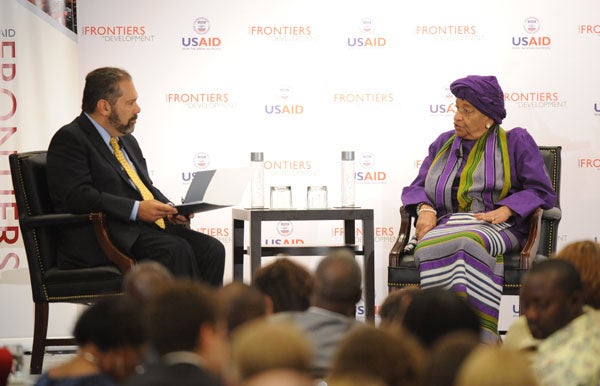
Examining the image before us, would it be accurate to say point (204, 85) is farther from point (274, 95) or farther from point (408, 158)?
point (408, 158)

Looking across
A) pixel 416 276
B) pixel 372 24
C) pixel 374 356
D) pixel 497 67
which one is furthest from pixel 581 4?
pixel 374 356

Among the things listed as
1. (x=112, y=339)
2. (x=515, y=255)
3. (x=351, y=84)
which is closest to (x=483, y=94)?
(x=515, y=255)

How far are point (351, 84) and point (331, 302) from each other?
357 centimetres

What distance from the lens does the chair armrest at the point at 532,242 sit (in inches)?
207

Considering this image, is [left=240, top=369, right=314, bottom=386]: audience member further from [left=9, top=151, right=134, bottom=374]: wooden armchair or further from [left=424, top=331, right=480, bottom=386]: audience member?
[left=9, top=151, right=134, bottom=374]: wooden armchair

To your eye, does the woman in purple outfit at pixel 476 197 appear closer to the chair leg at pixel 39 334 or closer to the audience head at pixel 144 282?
the chair leg at pixel 39 334

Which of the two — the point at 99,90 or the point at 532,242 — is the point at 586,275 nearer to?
the point at 532,242

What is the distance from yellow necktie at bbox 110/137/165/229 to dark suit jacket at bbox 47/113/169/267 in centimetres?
11

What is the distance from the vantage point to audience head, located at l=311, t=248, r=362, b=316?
3.44m

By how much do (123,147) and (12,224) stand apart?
1.60 metres

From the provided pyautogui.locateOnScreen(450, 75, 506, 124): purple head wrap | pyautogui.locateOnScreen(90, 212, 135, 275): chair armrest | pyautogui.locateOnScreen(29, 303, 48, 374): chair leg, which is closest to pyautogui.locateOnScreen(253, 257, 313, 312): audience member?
pyautogui.locateOnScreen(90, 212, 135, 275): chair armrest

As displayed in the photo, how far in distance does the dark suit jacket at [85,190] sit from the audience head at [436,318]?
2.53 m

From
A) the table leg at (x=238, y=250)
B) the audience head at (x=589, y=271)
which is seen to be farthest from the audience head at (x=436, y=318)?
the table leg at (x=238, y=250)

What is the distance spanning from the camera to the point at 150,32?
6820 millimetres
